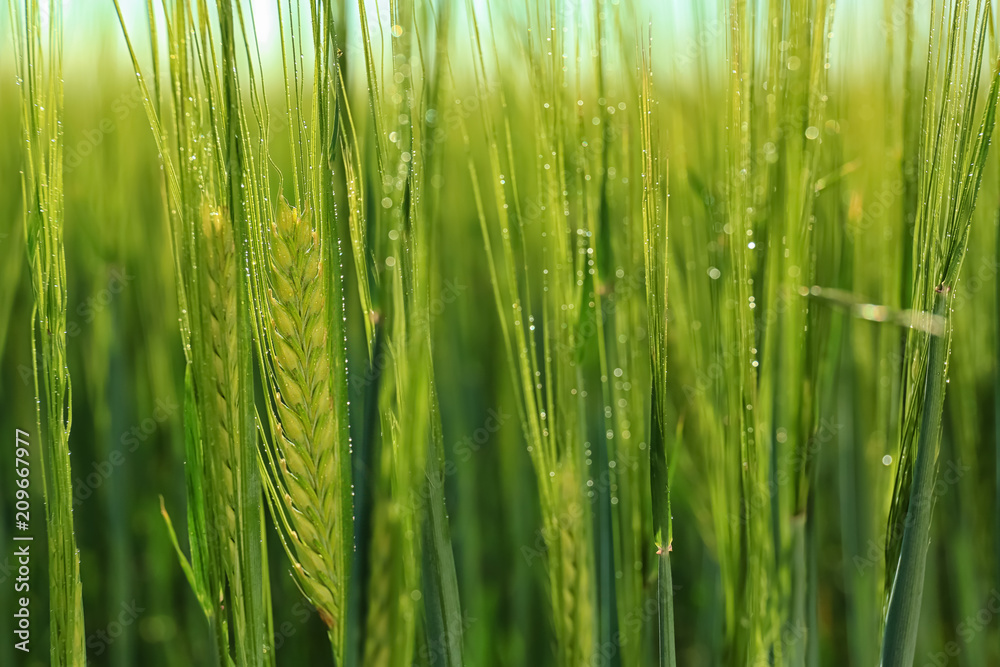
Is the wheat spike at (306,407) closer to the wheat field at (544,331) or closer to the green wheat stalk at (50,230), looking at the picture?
the wheat field at (544,331)

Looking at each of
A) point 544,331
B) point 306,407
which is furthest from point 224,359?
point 544,331

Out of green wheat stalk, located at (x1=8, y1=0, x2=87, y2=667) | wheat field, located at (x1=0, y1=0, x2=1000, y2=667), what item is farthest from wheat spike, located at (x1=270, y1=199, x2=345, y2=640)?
green wheat stalk, located at (x1=8, y1=0, x2=87, y2=667)

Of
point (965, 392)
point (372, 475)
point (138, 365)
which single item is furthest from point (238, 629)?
point (965, 392)

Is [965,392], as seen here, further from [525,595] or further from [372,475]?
[372,475]

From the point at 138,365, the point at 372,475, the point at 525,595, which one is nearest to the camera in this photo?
the point at 372,475

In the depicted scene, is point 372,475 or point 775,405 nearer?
point 372,475
